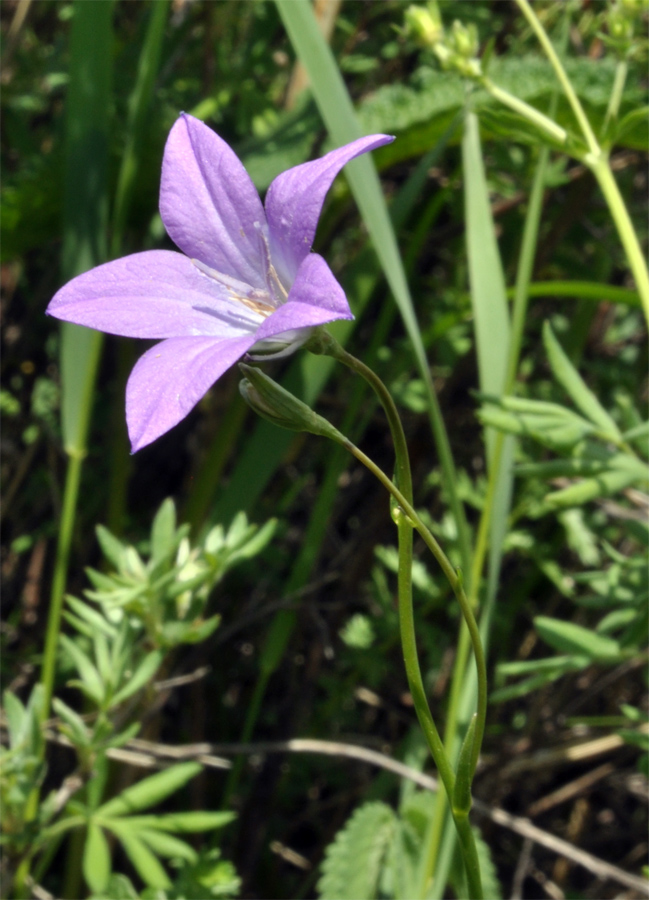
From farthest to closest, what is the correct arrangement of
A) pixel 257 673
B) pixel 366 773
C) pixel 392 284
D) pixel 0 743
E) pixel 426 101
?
1. pixel 257 673
2. pixel 366 773
3. pixel 426 101
4. pixel 0 743
5. pixel 392 284

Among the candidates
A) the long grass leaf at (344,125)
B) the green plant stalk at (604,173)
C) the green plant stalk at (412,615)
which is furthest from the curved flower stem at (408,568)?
the green plant stalk at (604,173)

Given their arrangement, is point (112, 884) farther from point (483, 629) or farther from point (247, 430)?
point (247, 430)

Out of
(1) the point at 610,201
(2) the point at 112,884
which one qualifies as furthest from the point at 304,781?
(1) the point at 610,201

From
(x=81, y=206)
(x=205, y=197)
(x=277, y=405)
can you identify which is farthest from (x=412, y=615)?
(x=81, y=206)

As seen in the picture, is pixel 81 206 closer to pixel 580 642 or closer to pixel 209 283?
pixel 209 283

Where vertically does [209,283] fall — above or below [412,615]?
above

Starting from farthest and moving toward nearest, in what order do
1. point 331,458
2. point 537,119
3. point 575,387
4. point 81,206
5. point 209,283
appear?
point 331,458, point 81,206, point 575,387, point 537,119, point 209,283

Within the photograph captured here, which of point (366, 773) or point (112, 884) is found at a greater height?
point (112, 884)
